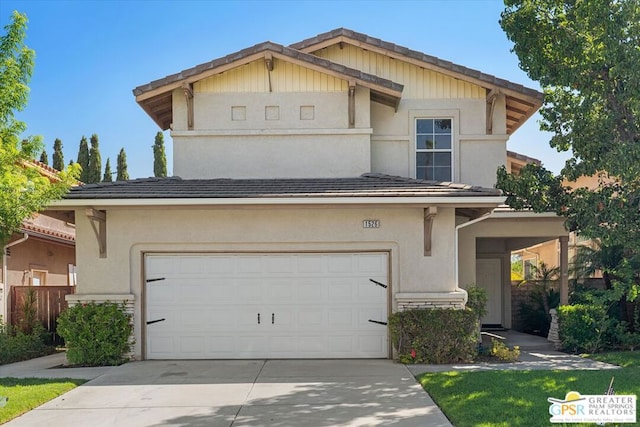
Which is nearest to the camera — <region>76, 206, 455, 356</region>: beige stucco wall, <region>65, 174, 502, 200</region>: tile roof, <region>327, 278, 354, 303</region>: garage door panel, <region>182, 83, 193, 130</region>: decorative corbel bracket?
<region>65, 174, 502, 200</region>: tile roof

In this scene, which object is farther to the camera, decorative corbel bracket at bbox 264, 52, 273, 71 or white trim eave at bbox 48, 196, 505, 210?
decorative corbel bracket at bbox 264, 52, 273, 71

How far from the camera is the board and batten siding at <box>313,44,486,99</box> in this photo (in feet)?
46.4

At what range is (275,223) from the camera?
38.2ft

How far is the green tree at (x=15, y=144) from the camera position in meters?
8.09

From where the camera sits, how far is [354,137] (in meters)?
13.2

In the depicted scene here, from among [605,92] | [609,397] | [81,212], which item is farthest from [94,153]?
[609,397]

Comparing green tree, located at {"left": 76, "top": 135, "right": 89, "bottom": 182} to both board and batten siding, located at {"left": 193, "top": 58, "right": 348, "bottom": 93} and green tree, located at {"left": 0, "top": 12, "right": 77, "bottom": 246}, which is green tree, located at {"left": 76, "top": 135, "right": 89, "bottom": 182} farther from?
green tree, located at {"left": 0, "top": 12, "right": 77, "bottom": 246}

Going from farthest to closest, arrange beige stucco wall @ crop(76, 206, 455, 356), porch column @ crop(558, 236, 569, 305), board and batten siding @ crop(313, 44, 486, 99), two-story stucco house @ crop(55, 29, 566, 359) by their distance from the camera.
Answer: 1. board and batten siding @ crop(313, 44, 486, 99)
2. porch column @ crop(558, 236, 569, 305)
3. beige stucco wall @ crop(76, 206, 455, 356)
4. two-story stucco house @ crop(55, 29, 566, 359)

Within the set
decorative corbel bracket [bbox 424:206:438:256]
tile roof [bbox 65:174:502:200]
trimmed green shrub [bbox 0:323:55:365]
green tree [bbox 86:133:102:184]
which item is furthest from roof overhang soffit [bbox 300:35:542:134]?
green tree [bbox 86:133:102:184]

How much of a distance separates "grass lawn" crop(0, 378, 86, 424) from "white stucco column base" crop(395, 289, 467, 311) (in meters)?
5.76

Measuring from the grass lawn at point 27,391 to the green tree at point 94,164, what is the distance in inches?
1032

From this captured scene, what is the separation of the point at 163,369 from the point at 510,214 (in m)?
8.16

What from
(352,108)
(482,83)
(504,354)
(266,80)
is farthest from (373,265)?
(482,83)

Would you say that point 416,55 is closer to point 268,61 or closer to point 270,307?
point 268,61
